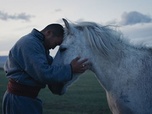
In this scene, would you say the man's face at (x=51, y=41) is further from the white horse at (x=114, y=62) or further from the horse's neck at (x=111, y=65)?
the horse's neck at (x=111, y=65)

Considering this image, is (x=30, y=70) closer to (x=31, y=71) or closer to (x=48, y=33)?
(x=31, y=71)

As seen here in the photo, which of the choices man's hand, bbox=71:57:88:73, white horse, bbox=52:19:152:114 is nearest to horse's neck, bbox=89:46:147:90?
white horse, bbox=52:19:152:114

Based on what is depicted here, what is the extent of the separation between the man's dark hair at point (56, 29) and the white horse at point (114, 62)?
0.09m

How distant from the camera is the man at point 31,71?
409 cm

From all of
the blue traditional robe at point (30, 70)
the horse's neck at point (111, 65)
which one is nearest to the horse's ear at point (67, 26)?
the blue traditional robe at point (30, 70)

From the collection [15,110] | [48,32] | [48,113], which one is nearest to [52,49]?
[48,32]

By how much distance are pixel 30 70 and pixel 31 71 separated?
0.06 feet

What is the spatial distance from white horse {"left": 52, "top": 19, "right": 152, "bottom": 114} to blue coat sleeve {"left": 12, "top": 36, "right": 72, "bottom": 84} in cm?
35

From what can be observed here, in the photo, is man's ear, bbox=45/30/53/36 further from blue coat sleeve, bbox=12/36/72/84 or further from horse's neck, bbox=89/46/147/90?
horse's neck, bbox=89/46/147/90

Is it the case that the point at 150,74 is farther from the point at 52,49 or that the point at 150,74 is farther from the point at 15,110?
the point at 15,110

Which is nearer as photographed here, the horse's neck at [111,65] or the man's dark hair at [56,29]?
the horse's neck at [111,65]

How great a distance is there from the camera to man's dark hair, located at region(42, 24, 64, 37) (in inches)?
179

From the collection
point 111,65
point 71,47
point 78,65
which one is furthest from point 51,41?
point 111,65

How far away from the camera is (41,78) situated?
4066 mm
